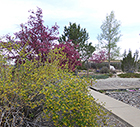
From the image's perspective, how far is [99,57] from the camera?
24.7 meters

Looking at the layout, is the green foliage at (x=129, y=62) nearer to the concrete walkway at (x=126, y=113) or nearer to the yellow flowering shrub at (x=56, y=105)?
the concrete walkway at (x=126, y=113)

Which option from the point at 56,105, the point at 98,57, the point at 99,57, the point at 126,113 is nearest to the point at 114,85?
the point at 126,113

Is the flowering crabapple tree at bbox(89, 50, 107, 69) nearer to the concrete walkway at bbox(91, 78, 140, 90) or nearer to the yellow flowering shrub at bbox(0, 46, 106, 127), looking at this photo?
the concrete walkway at bbox(91, 78, 140, 90)

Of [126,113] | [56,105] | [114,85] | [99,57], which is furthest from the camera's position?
[99,57]

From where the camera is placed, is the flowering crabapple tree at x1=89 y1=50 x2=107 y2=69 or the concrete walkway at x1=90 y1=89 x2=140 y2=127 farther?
the flowering crabapple tree at x1=89 y1=50 x2=107 y2=69

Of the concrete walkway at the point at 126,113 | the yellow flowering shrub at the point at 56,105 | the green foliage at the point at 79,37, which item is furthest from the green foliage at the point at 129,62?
the yellow flowering shrub at the point at 56,105

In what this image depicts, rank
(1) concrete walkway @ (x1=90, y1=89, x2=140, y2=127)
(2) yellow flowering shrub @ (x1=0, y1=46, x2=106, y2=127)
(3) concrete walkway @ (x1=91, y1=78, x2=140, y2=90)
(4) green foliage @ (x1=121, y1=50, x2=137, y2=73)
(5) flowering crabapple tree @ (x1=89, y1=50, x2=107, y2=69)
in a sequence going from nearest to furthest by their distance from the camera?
(2) yellow flowering shrub @ (x1=0, y1=46, x2=106, y2=127), (1) concrete walkway @ (x1=90, y1=89, x2=140, y2=127), (3) concrete walkway @ (x1=91, y1=78, x2=140, y2=90), (4) green foliage @ (x1=121, y1=50, x2=137, y2=73), (5) flowering crabapple tree @ (x1=89, y1=50, x2=107, y2=69)

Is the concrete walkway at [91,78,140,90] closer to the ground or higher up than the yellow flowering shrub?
closer to the ground

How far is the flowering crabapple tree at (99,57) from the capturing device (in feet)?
79.9

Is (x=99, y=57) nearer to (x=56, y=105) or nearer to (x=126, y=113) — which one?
(x=126, y=113)

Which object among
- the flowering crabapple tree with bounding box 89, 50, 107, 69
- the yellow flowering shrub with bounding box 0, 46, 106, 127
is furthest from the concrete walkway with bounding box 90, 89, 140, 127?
the flowering crabapple tree with bounding box 89, 50, 107, 69

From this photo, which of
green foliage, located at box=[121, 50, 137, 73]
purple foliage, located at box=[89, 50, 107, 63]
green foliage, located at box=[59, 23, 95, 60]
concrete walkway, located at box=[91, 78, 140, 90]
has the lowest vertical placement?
concrete walkway, located at box=[91, 78, 140, 90]

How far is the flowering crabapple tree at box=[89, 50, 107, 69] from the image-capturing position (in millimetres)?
24352

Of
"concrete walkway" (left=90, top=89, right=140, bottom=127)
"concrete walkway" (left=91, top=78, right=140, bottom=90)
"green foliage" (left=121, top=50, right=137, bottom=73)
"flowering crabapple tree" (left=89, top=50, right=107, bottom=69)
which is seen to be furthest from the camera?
"flowering crabapple tree" (left=89, top=50, right=107, bottom=69)
